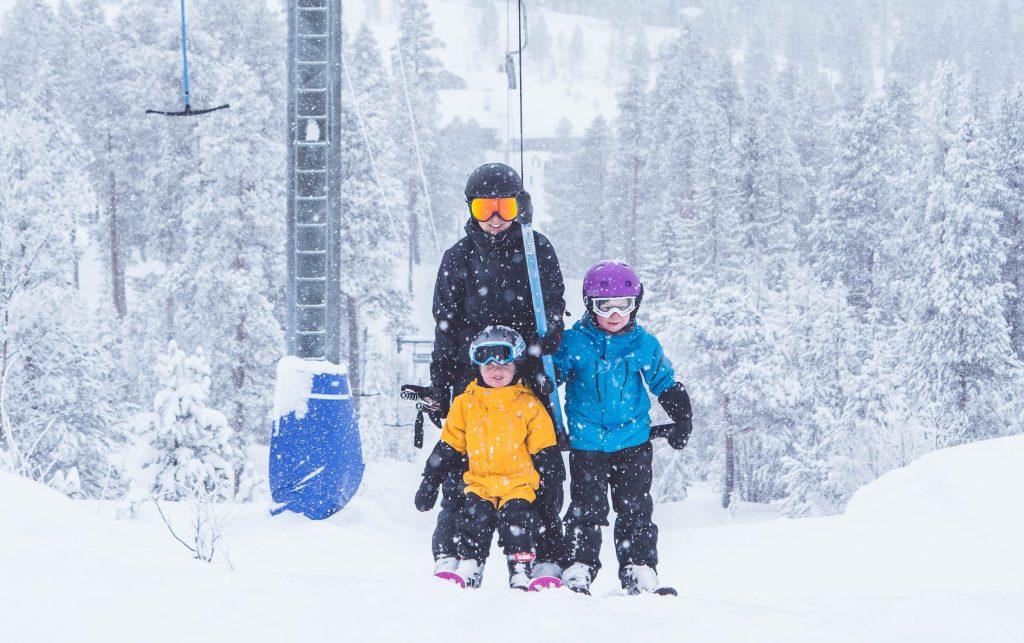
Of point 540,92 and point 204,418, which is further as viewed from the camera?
point 540,92

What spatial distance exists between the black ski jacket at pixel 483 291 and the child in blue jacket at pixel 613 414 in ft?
0.86

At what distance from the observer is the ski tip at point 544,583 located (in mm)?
3770

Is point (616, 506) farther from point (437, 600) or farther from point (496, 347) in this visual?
point (437, 600)

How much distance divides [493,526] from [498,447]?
1.34 ft

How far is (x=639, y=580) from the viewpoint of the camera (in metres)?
4.23

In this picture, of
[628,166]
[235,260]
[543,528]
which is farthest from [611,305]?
[628,166]

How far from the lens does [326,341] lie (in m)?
7.92

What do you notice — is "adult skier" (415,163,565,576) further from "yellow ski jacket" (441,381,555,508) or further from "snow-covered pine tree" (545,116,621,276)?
"snow-covered pine tree" (545,116,621,276)

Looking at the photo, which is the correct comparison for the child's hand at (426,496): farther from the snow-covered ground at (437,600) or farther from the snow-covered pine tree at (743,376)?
the snow-covered pine tree at (743,376)

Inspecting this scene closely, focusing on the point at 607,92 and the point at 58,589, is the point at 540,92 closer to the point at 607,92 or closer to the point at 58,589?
the point at 607,92

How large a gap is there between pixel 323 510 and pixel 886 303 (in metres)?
27.3

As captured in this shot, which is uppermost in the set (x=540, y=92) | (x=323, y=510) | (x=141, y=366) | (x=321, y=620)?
(x=540, y=92)

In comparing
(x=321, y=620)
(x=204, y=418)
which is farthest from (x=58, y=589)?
(x=204, y=418)

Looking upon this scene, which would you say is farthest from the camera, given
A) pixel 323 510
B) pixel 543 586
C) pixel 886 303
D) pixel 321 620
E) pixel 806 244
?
pixel 806 244
